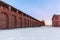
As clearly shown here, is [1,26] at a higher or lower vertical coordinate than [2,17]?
lower

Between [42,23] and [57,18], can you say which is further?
[42,23]

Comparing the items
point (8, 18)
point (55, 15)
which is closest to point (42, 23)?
point (55, 15)

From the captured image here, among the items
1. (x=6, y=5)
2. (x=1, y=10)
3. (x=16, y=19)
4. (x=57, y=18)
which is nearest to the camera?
(x=1, y=10)

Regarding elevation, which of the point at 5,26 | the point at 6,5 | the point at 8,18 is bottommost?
the point at 5,26

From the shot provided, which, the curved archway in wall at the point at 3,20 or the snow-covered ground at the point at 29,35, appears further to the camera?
the curved archway in wall at the point at 3,20

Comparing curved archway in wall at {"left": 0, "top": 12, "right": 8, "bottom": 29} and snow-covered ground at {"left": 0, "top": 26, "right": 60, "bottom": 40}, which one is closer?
snow-covered ground at {"left": 0, "top": 26, "right": 60, "bottom": 40}

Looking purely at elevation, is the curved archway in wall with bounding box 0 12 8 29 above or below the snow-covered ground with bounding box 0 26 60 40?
above

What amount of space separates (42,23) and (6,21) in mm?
47863

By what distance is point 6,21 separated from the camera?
66.7 feet

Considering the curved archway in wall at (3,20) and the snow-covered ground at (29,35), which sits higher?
the curved archway in wall at (3,20)

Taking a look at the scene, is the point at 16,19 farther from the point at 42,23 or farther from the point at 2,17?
the point at 42,23

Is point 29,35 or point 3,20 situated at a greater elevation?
point 3,20

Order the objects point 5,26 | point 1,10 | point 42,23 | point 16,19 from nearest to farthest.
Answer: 1. point 1,10
2. point 5,26
3. point 16,19
4. point 42,23

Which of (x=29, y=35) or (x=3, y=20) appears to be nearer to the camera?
(x=29, y=35)
